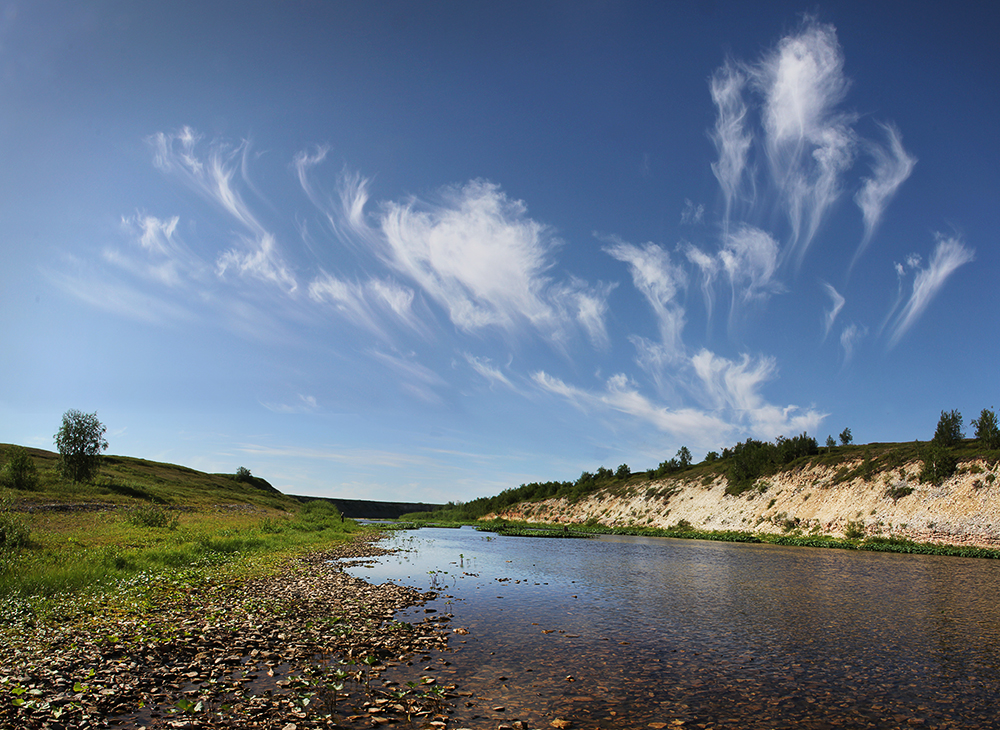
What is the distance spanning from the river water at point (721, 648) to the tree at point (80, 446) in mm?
91755

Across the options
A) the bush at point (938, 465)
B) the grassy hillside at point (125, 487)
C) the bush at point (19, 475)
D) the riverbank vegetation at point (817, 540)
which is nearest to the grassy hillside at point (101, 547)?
the grassy hillside at point (125, 487)

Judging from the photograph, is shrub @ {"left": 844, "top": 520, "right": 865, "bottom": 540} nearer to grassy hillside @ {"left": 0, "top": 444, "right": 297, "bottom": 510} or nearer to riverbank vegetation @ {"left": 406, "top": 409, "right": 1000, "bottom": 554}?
riverbank vegetation @ {"left": 406, "top": 409, "right": 1000, "bottom": 554}

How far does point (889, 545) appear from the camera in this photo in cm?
5019

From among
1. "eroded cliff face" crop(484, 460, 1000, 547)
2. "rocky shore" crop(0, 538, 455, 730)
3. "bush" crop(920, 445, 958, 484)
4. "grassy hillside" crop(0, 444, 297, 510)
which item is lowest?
"grassy hillside" crop(0, 444, 297, 510)

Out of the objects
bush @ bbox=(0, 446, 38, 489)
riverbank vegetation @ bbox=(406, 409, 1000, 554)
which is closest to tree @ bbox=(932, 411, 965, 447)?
riverbank vegetation @ bbox=(406, 409, 1000, 554)

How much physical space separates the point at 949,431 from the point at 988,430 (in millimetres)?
7155

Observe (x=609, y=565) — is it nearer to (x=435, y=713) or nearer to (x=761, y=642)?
(x=761, y=642)

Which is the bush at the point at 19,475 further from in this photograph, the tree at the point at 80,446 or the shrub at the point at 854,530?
the shrub at the point at 854,530

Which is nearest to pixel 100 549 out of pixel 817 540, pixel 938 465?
pixel 817 540

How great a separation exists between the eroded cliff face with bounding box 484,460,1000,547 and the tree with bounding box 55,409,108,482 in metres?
103

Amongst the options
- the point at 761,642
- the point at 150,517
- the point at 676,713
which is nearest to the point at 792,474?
the point at 761,642

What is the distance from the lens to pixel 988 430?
58.2 m

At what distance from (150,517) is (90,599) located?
33924 mm

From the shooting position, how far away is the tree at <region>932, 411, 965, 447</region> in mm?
64500
